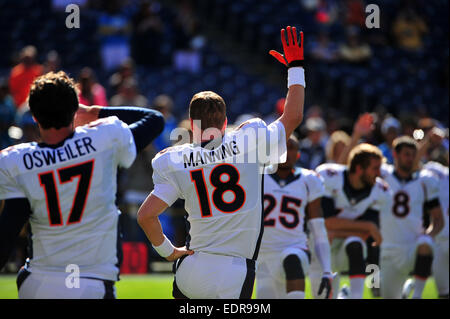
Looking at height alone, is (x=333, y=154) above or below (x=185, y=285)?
above

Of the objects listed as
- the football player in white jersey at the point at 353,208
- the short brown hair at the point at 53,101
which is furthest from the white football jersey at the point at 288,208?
the short brown hair at the point at 53,101

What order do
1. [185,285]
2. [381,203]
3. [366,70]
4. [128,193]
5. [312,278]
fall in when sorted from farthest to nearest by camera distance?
[366,70] → [128,193] → [381,203] → [312,278] → [185,285]

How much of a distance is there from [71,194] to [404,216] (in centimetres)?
618

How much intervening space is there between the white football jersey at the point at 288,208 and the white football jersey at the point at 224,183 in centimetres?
246

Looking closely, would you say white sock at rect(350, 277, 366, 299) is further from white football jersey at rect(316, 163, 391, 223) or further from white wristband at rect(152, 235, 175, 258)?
white wristband at rect(152, 235, 175, 258)

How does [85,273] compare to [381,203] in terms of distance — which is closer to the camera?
[85,273]

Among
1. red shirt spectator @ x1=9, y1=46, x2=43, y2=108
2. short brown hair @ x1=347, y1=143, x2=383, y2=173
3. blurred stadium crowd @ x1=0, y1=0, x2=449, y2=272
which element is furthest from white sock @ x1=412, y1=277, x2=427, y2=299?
red shirt spectator @ x1=9, y1=46, x2=43, y2=108

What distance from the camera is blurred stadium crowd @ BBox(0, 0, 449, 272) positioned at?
12.2 metres

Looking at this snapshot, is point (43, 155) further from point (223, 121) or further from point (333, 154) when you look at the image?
point (333, 154)

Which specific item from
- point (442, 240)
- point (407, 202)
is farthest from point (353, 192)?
point (442, 240)

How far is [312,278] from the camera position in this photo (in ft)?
26.0

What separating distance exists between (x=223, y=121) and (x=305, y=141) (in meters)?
8.29

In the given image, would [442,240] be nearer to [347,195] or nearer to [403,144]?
[403,144]
